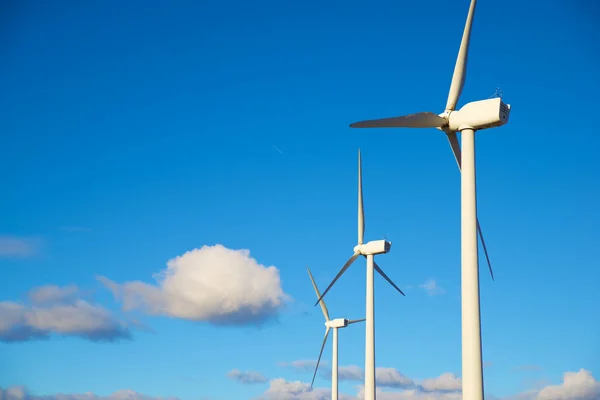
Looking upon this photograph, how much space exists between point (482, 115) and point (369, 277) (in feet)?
132

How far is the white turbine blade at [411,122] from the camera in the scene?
43831mm

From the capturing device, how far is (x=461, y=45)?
4722cm

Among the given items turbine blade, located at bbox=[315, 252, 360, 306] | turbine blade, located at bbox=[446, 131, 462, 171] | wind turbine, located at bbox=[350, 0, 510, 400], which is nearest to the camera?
wind turbine, located at bbox=[350, 0, 510, 400]

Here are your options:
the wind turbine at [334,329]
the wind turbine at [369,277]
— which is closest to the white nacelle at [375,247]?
the wind turbine at [369,277]

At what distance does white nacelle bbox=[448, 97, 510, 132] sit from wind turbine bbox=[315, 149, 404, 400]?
37.2 m

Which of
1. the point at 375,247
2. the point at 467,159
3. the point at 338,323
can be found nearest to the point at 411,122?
the point at 467,159

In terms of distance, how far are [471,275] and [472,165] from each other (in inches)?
241

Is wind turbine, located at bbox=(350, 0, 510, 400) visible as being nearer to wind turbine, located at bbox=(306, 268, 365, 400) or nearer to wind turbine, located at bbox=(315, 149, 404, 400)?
wind turbine, located at bbox=(315, 149, 404, 400)

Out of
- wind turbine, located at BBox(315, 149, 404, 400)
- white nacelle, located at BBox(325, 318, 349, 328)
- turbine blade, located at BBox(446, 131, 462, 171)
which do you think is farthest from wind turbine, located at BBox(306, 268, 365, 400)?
turbine blade, located at BBox(446, 131, 462, 171)

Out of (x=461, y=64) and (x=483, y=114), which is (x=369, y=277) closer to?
(x=461, y=64)

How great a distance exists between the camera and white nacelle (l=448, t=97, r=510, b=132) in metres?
40.8

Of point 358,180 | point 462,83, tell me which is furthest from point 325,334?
point 462,83

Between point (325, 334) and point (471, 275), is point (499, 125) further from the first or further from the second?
point (325, 334)

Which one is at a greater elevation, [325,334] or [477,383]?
[325,334]
